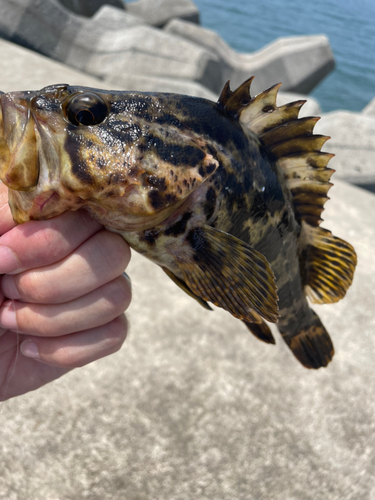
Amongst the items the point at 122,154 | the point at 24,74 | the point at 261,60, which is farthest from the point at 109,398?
the point at 261,60

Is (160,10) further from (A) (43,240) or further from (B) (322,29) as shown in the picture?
(B) (322,29)

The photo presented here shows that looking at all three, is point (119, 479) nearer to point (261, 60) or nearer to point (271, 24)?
point (261, 60)

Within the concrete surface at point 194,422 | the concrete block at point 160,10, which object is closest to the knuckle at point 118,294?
the concrete surface at point 194,422

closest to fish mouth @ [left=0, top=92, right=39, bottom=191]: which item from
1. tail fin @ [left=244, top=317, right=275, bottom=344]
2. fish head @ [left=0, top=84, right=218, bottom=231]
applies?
fish head @ [left=0, top=84, right=218, bottom=231]

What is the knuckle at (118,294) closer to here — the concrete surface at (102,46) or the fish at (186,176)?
the fish at (186,176)

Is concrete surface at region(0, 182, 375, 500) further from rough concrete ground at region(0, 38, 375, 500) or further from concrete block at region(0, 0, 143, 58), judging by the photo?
concrete block at region(0, 0, 143, 58)

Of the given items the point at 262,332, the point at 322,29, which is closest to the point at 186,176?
the point at 262,332
